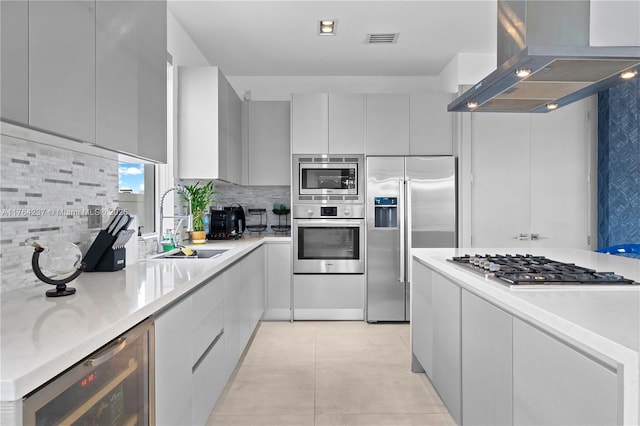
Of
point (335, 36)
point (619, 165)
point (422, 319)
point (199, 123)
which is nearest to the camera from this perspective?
point (422, 319)

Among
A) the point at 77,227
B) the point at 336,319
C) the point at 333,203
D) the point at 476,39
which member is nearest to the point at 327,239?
the point at 333,203

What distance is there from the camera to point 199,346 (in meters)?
2.00

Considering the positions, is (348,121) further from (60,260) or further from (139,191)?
(60,260)

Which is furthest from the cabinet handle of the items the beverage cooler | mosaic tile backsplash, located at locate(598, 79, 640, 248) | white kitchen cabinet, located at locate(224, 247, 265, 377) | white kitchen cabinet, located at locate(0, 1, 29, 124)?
mosaic tile backsplash, located at locate(598, 79, 640, 248)

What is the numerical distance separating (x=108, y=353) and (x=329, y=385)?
78.2 inches

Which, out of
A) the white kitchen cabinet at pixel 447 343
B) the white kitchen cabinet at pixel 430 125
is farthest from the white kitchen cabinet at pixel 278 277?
the white kitchen cabinet at pixel 447 343

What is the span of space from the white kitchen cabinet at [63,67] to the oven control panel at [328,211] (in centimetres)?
294

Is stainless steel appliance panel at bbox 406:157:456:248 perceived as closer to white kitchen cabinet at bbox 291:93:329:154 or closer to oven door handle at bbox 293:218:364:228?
oven door handle at bbox 293:218:364:228

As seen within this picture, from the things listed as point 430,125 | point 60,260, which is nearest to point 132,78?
point 60,260

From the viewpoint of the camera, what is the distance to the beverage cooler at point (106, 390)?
90 cm

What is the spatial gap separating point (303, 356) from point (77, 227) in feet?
6.67

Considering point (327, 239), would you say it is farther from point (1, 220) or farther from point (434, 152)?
point (1, 220)

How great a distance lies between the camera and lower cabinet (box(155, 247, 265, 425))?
1.56 m

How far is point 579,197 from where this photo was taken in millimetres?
4250
